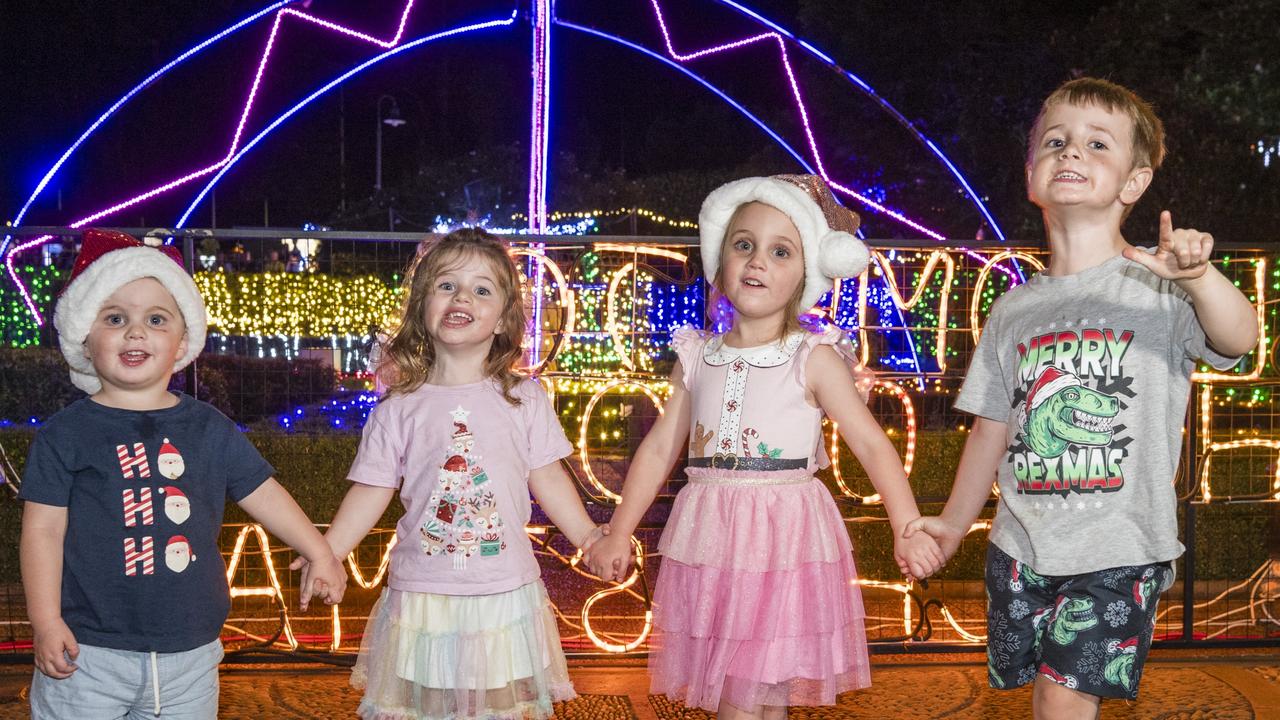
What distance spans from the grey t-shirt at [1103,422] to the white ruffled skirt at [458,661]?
1.19 metres

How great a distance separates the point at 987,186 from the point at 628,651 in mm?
8691

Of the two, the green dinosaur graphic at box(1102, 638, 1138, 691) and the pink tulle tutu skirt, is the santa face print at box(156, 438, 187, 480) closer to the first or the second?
the pink tulle tutu skirt

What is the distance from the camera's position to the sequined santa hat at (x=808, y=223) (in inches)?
125

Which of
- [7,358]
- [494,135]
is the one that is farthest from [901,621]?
[494,135]

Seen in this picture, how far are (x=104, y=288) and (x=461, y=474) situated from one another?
97 centimetres

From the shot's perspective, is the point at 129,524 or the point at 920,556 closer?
the point at 129,524

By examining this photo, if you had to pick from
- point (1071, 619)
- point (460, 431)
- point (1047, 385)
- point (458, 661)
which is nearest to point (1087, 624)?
point (1071, 619)

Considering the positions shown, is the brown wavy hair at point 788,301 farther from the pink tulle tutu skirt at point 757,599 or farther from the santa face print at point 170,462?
the santa face print at point 170,462

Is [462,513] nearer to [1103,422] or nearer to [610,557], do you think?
[610,557]

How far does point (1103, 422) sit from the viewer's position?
8.69ft

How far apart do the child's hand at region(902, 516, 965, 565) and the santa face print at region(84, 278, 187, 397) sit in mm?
1872

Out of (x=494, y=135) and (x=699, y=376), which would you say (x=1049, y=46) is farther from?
(x=494, y=135)

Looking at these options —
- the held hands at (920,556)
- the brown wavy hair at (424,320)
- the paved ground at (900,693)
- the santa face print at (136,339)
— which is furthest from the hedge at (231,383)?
the held hands at (920,556)

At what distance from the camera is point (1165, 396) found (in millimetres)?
2648
